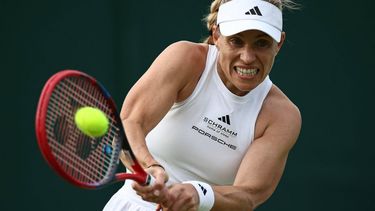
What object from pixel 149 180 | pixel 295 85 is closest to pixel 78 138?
pixel 149 180

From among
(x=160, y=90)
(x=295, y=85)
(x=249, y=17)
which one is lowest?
(x=295, y=85)

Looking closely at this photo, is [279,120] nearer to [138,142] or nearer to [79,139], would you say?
[138,142]

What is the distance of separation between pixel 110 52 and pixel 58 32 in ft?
1.02

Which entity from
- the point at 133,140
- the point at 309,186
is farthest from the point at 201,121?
the point at 309,186

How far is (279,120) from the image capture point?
3.46 m

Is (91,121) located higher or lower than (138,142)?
higher

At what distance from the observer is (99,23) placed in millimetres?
4980

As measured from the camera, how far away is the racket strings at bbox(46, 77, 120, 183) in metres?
2.64

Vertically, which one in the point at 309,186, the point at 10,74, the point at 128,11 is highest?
the point at 128,11

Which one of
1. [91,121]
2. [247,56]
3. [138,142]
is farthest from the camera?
[247,56]

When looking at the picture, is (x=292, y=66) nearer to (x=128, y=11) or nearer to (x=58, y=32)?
(x=128, y=11)

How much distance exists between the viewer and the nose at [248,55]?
10.6 feet

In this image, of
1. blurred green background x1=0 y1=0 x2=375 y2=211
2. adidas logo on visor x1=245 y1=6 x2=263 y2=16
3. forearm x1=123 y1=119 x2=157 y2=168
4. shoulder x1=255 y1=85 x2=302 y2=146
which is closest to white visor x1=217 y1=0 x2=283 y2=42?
adidas logo on visor x1=245 y1=6 x2=263 y2=16

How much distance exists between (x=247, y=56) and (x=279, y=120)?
1.16 ft
